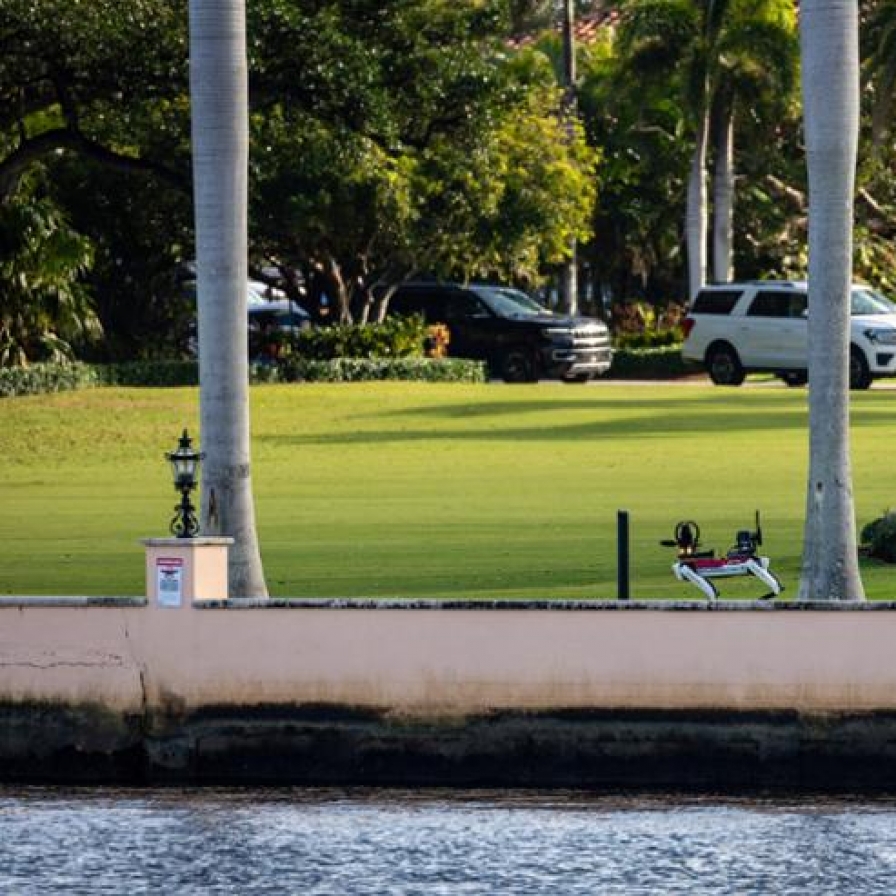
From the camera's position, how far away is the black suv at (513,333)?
51.2 m

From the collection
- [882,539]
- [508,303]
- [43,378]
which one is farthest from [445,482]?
[508,303]

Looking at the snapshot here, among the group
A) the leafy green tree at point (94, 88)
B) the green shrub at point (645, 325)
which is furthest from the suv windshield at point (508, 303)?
the green shrub at point (645, 325)

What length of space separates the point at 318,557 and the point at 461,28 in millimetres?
16075

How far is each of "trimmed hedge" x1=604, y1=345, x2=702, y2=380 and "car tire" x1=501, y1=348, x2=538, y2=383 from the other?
258 inches

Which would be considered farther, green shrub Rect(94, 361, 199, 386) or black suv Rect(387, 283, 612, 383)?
black suv Rect(387, 283, 612, 383)

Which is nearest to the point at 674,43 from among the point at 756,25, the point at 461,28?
the point at 756,25

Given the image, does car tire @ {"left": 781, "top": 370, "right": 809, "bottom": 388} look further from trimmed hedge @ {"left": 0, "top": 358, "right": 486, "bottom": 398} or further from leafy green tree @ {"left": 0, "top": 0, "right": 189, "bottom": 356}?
leafy green tree @ {"left": 0, "top": 0, "right": 189, "bottom": 356}

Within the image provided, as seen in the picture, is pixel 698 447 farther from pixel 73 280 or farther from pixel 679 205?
pixel 679 205

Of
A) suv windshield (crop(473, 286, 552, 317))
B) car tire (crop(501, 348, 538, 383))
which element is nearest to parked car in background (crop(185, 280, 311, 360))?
suv windshield (crop(473, 286, 552, 317))

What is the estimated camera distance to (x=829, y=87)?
64.3ft

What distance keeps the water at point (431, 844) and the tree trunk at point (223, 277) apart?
2.10m

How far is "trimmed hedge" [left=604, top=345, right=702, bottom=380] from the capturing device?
191ft

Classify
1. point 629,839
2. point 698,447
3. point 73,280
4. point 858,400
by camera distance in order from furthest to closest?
point 73,280 → point 858,400 → point 698,447 → point 629,839

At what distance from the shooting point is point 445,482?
33219 mm
